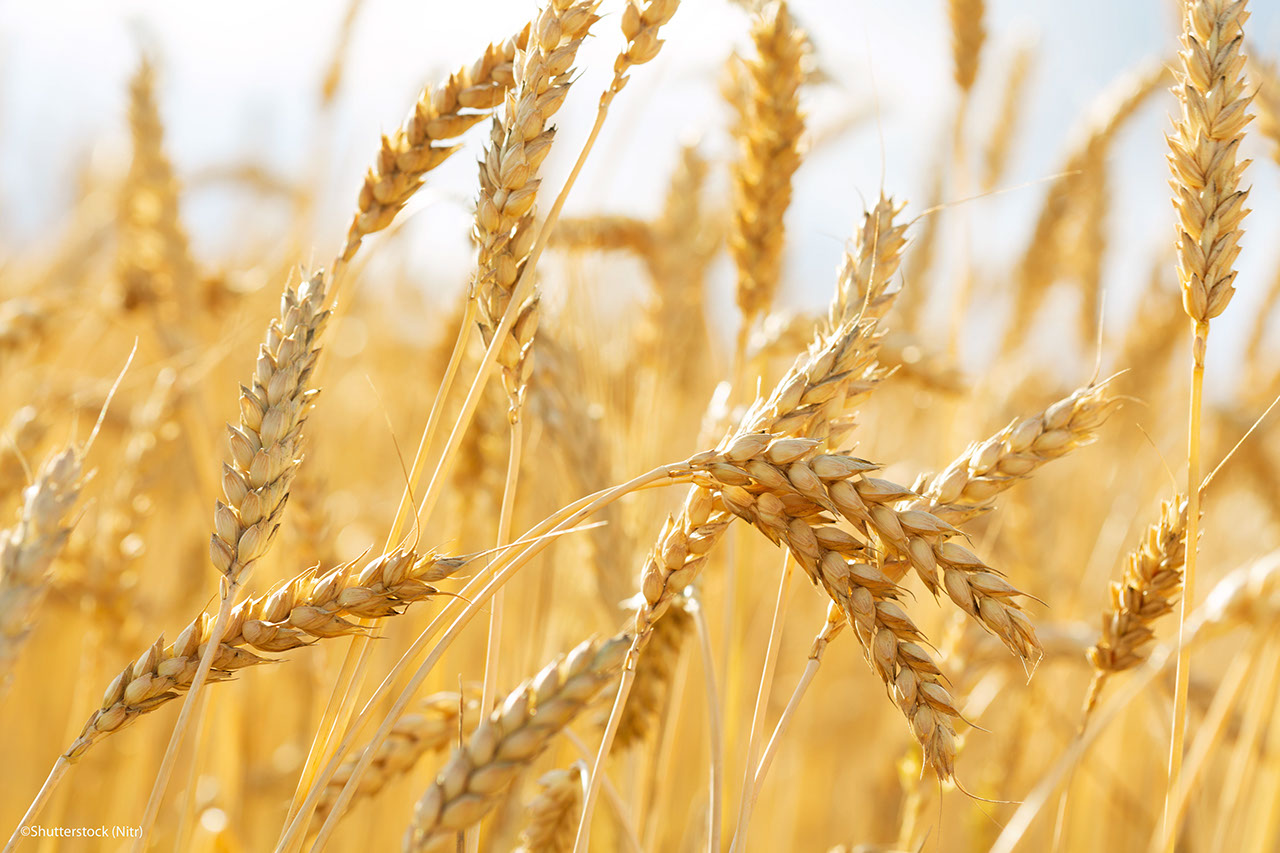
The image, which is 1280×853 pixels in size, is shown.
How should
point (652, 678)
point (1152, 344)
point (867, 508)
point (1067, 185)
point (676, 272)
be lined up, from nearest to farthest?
1. point (867, 508)
2. point (652, 678)
3. point (676, 272)
4. point (1067, 185)
5. point (1152, 344)

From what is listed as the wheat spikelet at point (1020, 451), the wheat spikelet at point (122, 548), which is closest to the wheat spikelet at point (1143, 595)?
the wheat spikelet at point (1020, 451)

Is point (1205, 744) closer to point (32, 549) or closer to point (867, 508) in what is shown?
point (867, 508)

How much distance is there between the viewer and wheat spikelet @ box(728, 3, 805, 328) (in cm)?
98

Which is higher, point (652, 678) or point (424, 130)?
point (424, 130)

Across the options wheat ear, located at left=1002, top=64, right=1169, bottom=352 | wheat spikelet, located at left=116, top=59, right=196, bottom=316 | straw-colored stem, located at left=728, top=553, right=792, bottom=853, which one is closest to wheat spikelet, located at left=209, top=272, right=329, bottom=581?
straw-colored stem, located at left=728, top=553, right=792, bottom=853

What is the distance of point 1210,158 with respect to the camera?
636 millimetres

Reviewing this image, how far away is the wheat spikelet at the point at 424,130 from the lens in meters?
0.71

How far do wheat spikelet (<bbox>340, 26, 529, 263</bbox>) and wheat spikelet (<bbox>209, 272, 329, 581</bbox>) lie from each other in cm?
16

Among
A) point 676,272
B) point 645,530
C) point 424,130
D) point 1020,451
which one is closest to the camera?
point 1020,451

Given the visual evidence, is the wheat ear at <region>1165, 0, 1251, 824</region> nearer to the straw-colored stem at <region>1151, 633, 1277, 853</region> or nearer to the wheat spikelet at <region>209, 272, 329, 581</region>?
the straw-colored stem at <region>1151, 633, 1277, 853</region>

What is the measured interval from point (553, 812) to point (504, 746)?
0.24m

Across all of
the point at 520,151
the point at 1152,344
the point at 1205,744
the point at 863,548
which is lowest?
the point at 1205,744

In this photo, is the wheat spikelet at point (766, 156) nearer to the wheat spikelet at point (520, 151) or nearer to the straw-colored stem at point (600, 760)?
the wheat spikelet at point (520, 151)

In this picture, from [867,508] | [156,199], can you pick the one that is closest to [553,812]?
[867,508]
